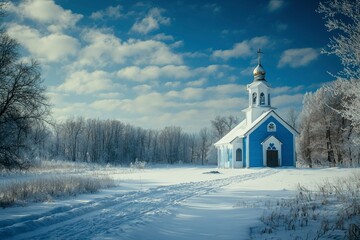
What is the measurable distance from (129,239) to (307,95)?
131 feet

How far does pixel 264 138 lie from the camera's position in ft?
113

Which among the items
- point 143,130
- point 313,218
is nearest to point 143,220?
point 313,218

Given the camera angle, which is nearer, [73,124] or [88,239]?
[88,239]

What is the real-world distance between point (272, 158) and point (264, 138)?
2677mm

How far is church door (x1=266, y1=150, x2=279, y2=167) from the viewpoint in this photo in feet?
111

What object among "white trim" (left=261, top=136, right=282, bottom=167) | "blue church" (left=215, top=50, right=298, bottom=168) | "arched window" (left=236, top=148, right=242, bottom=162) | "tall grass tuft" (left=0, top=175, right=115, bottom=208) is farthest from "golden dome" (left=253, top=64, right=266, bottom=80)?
"tall grass tuft" (left=0, top=175, right=115, bottom=208)

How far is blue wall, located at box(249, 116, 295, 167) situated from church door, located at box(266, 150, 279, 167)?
879mm

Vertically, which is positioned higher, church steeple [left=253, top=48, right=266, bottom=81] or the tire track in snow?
church steeple [left=253, top=48, right=266, bottom=81]

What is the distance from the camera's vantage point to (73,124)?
7188cm

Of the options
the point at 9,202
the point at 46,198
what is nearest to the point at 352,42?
the point at 46,198

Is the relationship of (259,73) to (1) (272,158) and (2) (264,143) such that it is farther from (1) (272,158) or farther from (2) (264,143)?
(1) (272,158)

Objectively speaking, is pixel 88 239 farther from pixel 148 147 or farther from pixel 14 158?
pixel 148 147

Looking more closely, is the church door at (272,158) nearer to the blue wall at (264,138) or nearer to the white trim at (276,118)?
the blue wall at (264,138)

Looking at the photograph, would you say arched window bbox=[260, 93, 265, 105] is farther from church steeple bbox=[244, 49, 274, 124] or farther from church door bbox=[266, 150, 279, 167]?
church door bbox=[266, 150, 279, 167]
